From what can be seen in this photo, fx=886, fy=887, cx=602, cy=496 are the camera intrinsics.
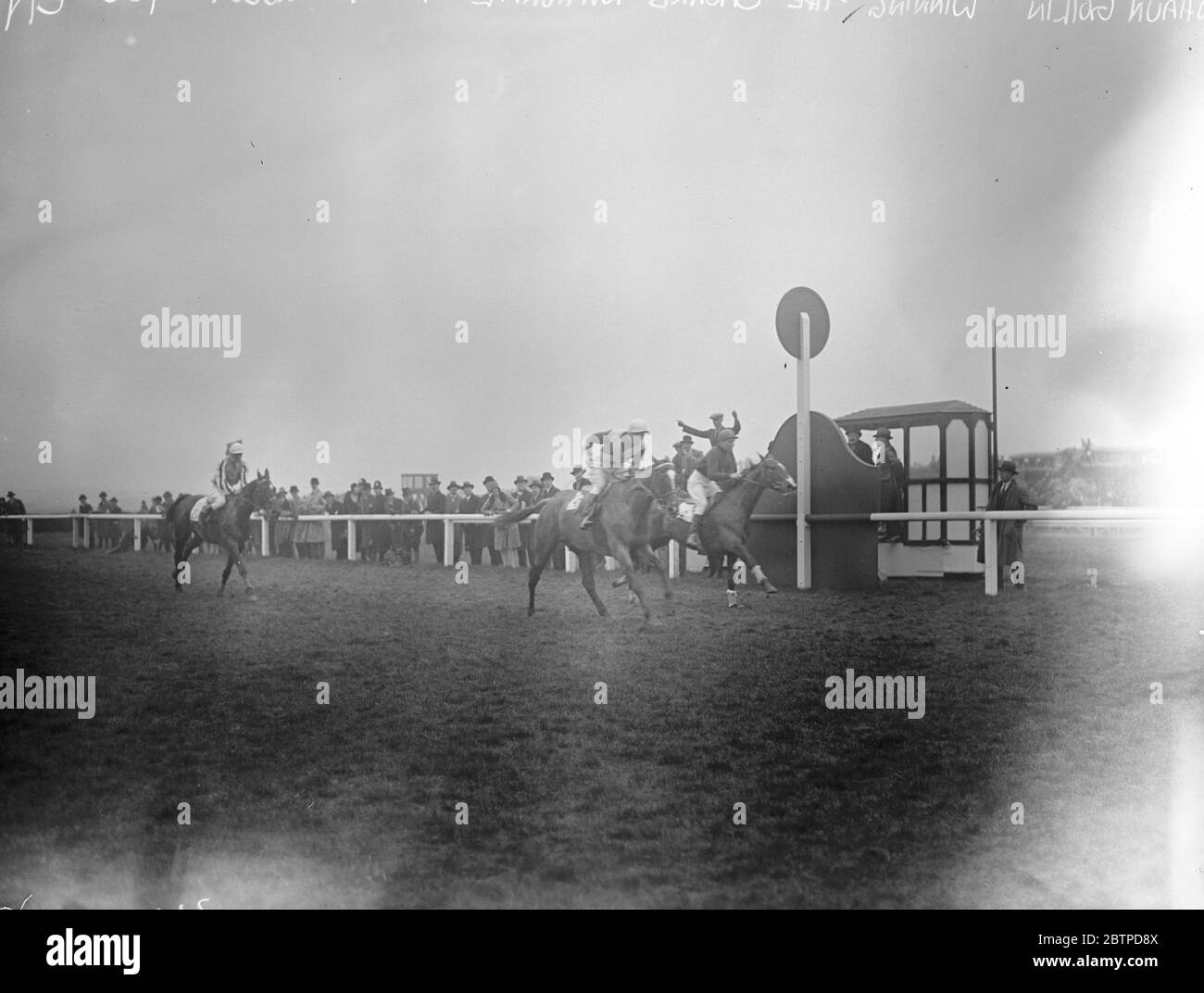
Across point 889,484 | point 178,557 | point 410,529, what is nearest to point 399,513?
point 410,529

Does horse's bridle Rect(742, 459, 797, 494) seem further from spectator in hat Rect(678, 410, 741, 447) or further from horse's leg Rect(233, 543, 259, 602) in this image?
horse's leg Rect(233, 543, 259, 602)

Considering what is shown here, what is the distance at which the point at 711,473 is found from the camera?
330cm

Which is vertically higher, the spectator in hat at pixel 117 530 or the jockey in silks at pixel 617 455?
the jockey in silks at pixel 617 455

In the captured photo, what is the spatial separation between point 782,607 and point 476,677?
3.63 ft

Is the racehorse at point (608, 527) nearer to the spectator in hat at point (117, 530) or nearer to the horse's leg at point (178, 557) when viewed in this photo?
the horse's leg at point (178, 557)

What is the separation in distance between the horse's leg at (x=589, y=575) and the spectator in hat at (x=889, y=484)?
3.43 ft

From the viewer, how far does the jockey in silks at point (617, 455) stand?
10.6ft

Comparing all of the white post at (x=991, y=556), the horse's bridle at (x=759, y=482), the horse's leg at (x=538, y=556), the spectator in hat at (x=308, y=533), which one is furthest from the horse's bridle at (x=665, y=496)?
the spectator in hat at (x=308, y=533)

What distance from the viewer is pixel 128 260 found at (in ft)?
10.5

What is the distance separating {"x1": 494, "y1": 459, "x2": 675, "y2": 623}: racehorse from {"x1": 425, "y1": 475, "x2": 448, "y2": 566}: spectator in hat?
8.6 inches

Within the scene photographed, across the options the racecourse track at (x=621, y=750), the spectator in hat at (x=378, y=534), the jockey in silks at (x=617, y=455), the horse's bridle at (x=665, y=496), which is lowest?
the racecourse track at (x=621, y=750)

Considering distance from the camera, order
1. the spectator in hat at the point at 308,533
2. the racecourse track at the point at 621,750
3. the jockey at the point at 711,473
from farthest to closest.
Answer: the spectator in hat at the point at 308,533 < the jockey at the point at 711,473 < the racecourse track at the point at 621,750

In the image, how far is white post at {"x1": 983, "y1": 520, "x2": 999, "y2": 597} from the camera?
3070 mm

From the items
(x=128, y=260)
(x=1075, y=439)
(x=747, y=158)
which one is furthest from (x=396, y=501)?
(x=1075, y=439)
